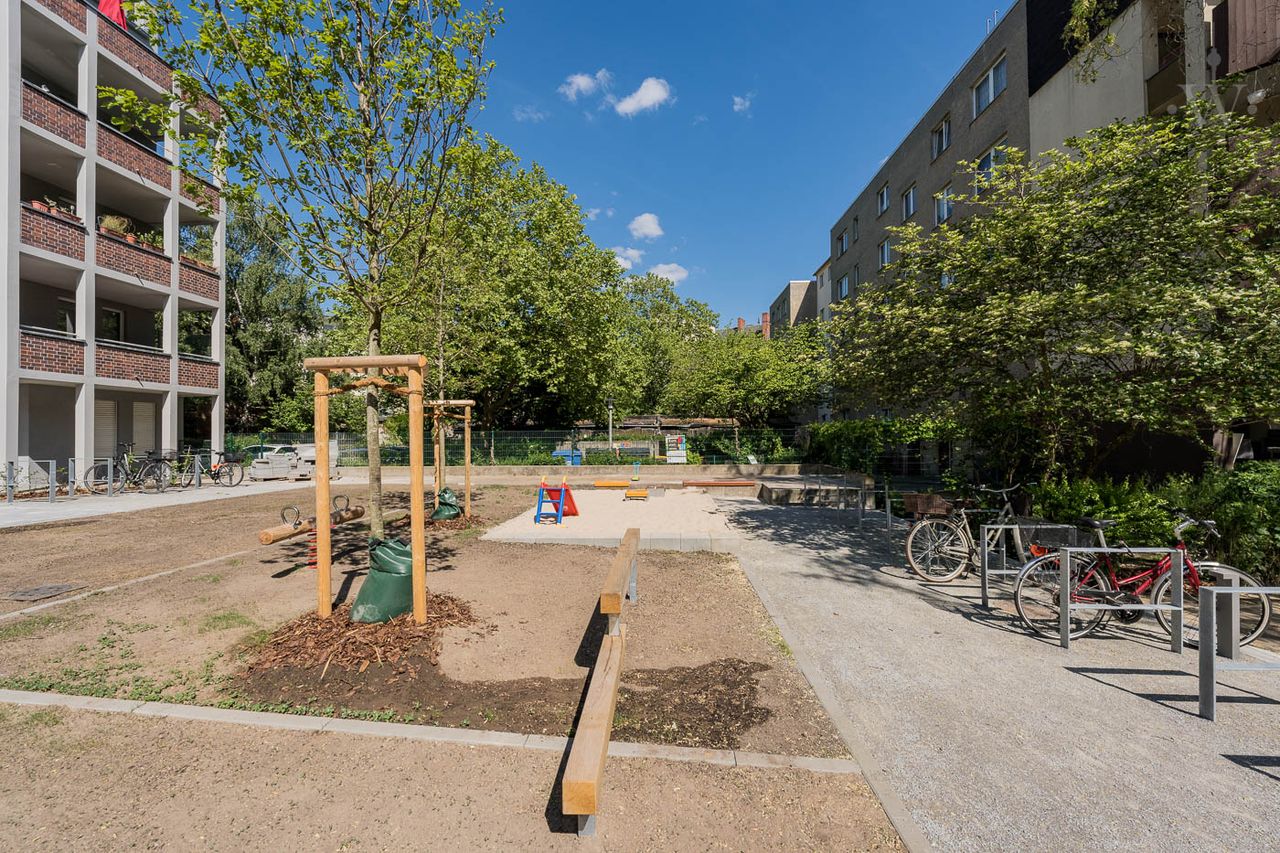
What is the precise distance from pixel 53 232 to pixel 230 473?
8664 mm

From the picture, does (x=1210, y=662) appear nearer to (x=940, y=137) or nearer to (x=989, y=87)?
(x=989, y=87)

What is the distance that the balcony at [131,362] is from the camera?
16.6 m

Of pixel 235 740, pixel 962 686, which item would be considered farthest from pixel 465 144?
pixel 962 686

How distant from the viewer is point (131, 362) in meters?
17.5

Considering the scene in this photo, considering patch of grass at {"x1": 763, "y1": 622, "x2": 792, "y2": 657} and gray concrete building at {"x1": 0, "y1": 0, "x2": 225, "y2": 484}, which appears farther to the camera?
gray concrete building at {"x1": 0, "y1": 0, "x2": 225, "y2": 484}

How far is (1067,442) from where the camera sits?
8359 millimetres

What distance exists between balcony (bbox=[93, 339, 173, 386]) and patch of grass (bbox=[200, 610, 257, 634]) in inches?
664

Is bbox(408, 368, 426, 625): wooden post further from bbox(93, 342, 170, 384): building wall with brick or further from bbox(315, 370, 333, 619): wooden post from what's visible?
bbox(93, 342, 170, 384): building wall with brick

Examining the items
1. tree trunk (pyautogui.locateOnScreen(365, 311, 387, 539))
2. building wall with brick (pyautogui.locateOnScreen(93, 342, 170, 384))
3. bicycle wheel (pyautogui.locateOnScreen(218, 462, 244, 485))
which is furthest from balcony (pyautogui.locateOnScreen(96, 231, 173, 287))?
Result: tree trunk (pyautogui.locateOnScreen(365, 311, 387, 539))

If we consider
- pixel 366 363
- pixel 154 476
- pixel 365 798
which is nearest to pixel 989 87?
pixel 366 363

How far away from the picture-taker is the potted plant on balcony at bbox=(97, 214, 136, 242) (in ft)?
56.1

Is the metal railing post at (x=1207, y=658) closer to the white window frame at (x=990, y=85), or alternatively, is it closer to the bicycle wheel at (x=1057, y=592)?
the bicycle wheel at (x=1057, y=592)

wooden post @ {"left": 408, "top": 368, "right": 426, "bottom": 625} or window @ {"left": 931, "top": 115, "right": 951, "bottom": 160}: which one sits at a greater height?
window @ {"left": 931, "top": 115, "right": 951, "bottom": 160}

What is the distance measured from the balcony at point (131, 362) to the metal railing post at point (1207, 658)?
2422cm
